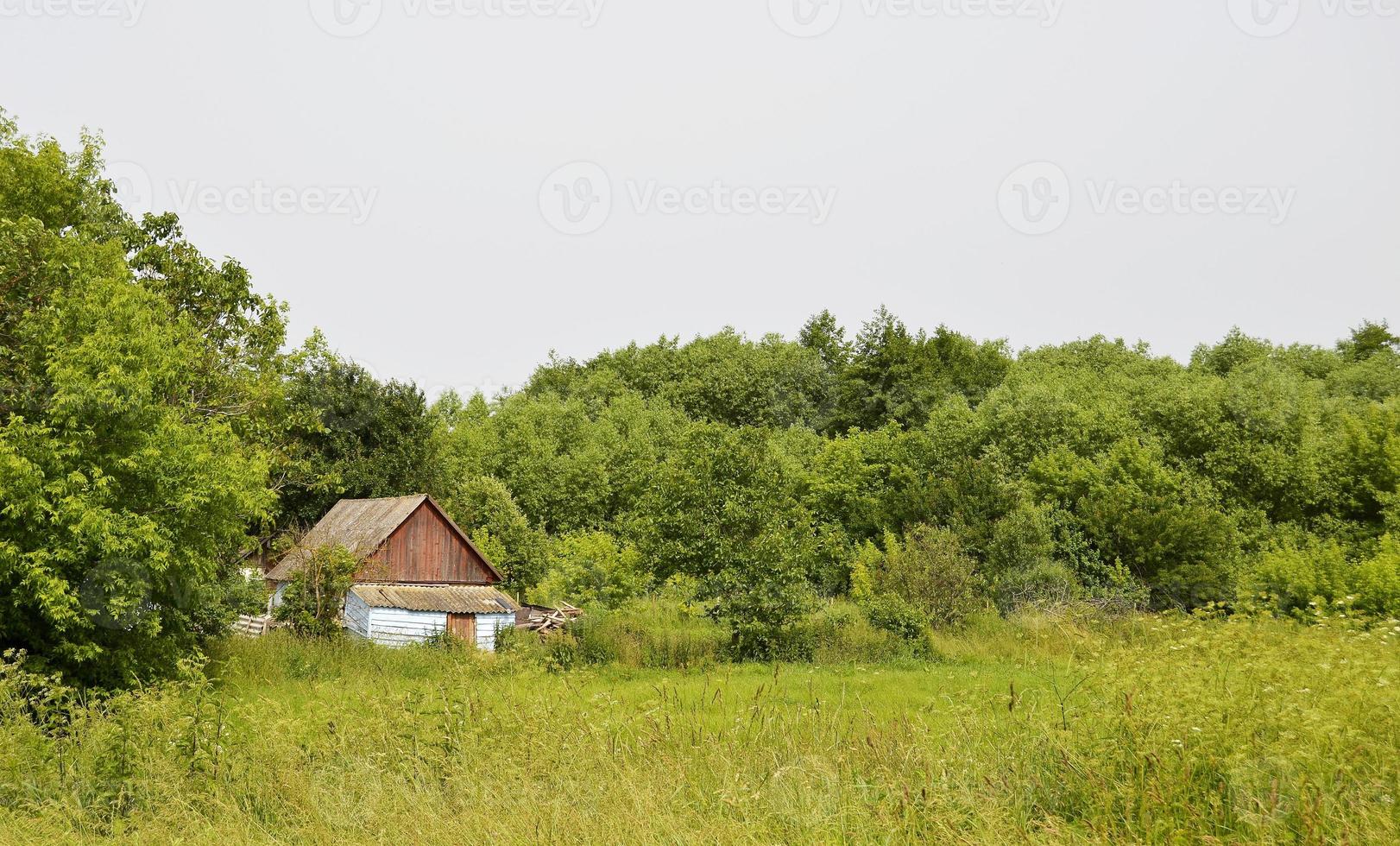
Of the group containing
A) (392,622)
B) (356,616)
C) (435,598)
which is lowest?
(392,622)

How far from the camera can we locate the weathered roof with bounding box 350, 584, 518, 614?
92.1 ft

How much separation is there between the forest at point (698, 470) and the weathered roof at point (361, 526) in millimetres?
2325

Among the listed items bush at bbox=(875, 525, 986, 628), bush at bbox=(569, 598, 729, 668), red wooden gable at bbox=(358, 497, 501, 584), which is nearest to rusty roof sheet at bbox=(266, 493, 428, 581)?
red wooden gable at bbox=(358, 497, 501, 584)

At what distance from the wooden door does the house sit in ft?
0.09

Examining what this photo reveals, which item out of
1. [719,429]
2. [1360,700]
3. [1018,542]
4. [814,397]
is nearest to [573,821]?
[1360,700]

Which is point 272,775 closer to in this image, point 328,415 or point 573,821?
point 573,821

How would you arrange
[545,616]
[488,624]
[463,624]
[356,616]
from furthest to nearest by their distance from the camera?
[545,616]
[488,624]
[463,624]
[356,616]

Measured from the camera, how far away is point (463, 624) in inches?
1157

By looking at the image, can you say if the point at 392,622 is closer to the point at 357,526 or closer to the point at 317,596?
the point at 317,596

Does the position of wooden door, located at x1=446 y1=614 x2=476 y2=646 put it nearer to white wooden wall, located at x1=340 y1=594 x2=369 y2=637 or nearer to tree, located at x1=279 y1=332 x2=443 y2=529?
white wooden wall, located at x1=340 y1=594 x2=369 y2=637

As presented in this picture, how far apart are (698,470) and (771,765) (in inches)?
678

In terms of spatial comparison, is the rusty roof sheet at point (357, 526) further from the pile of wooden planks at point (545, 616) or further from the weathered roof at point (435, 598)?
the pile of wooden planks at point (545, 616)

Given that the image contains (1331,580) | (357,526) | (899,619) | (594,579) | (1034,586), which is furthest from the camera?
(594,579)

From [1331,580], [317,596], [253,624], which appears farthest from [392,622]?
[1331,580]
